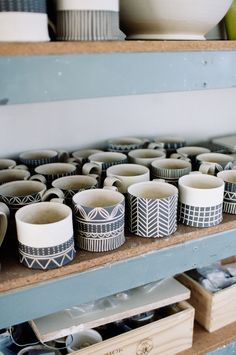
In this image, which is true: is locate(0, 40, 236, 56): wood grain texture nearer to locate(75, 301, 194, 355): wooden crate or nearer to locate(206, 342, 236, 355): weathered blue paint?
locate(75, 301, 194, 355): wooden crate

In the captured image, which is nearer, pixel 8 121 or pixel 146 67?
pixel 146 67

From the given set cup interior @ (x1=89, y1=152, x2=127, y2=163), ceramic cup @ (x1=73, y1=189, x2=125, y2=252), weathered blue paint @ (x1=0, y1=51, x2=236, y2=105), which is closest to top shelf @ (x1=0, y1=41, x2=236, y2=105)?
weathered blue paint @ (x1=0, y1=51, x2=236, y2=105)

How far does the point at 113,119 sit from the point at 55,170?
0.27 meters

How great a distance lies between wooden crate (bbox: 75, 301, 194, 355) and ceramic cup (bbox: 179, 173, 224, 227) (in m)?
0.20

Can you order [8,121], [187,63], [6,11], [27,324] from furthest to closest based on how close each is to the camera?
[8,121] → [27,324] → [187,63] → [6,11]

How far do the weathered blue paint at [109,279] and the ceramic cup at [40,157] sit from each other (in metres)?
0.33

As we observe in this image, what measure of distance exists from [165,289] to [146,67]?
1.55ft

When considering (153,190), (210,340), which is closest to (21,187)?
(153,190)

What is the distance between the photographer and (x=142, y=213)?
74 cm

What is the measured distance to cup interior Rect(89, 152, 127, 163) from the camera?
946mm

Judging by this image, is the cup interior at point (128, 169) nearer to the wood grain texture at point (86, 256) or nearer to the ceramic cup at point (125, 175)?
the ceramic cup at point (125, 175)

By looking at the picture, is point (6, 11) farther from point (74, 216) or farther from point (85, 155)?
point (85, 155)

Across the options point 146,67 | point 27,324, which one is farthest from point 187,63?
point 27,324

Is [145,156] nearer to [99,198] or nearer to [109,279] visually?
[99,198]
